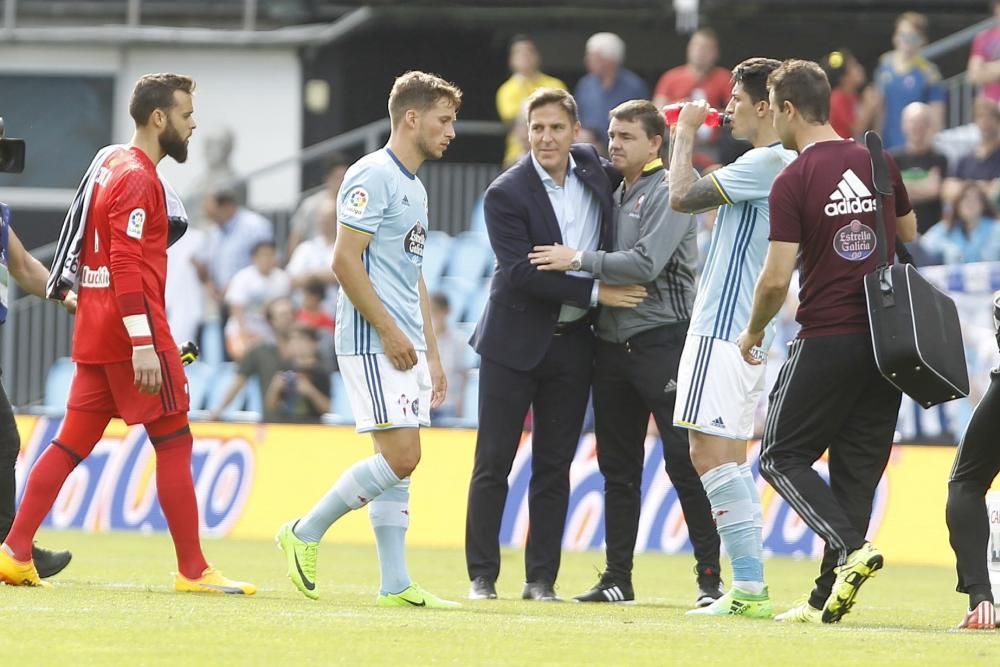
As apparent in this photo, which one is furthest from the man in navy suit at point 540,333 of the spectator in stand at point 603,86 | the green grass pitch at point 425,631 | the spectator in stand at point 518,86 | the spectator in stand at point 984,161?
the spectator in stand at point 518,86

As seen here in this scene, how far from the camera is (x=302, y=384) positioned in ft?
56.4

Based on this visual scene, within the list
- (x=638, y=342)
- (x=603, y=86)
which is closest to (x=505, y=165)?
(x=603, y=86)

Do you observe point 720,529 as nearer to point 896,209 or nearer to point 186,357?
point 896,209

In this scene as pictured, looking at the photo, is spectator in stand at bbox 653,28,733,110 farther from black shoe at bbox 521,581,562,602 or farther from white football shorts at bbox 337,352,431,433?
white football shorts at bbox 337,352,431,433

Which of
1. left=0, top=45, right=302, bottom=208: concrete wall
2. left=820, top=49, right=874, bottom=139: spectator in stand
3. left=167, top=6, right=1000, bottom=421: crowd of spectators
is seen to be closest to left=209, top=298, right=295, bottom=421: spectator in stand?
left=167, top=6, right=1000, bottom=421: crowd of spectators

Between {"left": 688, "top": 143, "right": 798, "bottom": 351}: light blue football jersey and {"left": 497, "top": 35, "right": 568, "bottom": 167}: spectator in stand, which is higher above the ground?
{"left": 497, "top": 35, "right": 568, "bottom": 167}: spectator in stand

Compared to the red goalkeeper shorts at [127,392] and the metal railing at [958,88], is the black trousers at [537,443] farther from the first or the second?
the metal railing at [958,88]

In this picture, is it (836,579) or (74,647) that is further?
(836,579)

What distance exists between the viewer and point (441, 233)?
62.1ft

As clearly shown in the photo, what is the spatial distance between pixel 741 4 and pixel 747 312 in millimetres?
12428

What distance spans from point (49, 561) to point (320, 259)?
30.6ft

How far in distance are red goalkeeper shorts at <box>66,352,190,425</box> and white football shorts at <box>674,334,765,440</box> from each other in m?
2.31

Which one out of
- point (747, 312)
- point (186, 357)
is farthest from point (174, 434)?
point (747, 312)

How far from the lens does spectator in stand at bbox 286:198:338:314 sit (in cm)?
1836
